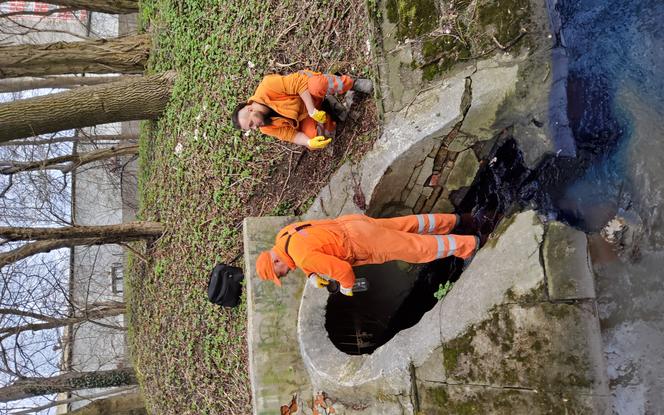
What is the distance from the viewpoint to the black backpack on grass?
607 cm

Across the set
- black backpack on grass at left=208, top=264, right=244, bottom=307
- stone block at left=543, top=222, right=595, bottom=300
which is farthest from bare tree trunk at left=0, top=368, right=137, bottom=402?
stone block at left=543, top=222, right=595, bottom=300

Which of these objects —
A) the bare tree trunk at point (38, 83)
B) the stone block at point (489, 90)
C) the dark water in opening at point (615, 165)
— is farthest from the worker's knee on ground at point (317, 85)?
the bare tree trunk at point (38, 83)

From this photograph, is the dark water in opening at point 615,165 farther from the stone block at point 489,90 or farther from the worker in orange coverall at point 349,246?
the worker in orange coverall at point 349,246

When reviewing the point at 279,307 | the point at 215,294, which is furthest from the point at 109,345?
the point at 279,307

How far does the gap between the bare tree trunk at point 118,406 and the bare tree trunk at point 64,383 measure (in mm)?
299

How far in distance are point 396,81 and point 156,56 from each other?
6.33m

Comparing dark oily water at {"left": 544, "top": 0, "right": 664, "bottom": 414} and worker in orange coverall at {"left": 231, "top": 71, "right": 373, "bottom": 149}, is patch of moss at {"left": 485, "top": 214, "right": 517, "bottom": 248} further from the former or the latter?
worker in orange coverall at {"left": 231, "top": 71, "right": 373, "bottom": 149}

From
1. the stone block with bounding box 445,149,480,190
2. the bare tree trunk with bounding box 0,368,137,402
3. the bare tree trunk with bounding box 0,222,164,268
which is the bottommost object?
the bare tree trunk with bounding box 0,368,137,402

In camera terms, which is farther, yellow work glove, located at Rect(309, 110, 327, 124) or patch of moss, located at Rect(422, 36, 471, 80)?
yellow work glove, located at Rect(309, 110, 327, 124)

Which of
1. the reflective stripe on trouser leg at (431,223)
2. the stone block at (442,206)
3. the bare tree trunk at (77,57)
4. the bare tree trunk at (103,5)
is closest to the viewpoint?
the reflective stripe on trouser leg at (431,223)

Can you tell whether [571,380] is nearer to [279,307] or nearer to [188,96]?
[279,307]

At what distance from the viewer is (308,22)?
20.1 ft

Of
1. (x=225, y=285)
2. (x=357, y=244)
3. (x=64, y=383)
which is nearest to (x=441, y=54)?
(x=357, y=244)

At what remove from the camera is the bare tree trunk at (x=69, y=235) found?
699 cm
